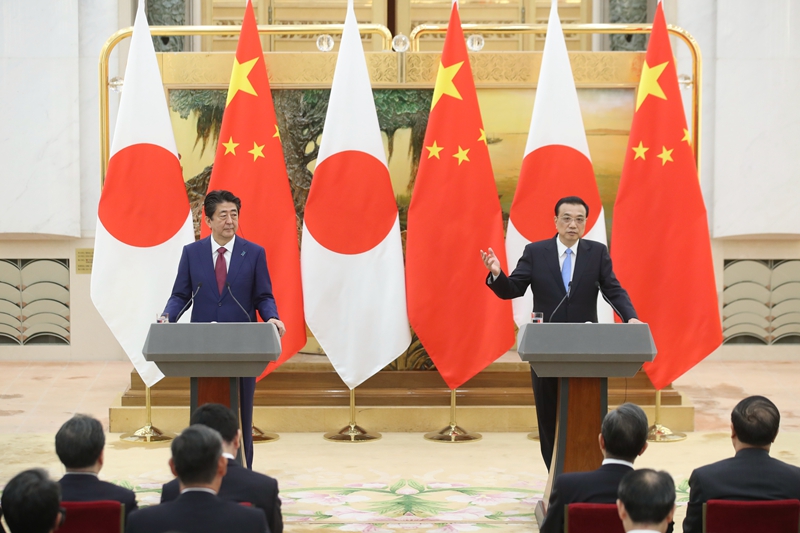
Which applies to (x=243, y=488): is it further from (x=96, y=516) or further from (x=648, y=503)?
(x=648, y=503)

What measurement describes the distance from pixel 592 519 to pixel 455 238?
12.1 ft

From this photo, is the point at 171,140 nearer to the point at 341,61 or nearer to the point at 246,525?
the point at 341,61

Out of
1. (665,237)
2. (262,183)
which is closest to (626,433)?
(665,237)

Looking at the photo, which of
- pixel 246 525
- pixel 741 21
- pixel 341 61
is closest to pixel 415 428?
pixel 341 61

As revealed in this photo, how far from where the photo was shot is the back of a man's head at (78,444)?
2918 millimetres

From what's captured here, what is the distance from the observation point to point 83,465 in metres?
2.94

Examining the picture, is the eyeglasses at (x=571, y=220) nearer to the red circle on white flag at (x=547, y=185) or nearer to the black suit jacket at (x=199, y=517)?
the red circle on white flag at (x=547, y=185)

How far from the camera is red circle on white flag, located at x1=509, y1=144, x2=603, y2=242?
6.46 metres

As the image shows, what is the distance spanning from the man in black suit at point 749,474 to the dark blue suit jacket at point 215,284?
2.44 m

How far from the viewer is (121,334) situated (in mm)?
6379

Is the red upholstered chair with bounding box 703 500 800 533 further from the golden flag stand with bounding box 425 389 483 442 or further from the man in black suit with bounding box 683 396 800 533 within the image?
A: the golden flag stand with bounding box 425 389 483 442

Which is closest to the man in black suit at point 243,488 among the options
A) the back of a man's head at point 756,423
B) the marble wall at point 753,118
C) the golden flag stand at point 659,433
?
the back of a man's head at point 756,423

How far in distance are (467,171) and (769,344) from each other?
4653 mm

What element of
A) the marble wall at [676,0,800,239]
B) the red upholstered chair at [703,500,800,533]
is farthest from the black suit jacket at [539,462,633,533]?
the marble wall at [676,0,800,239]
